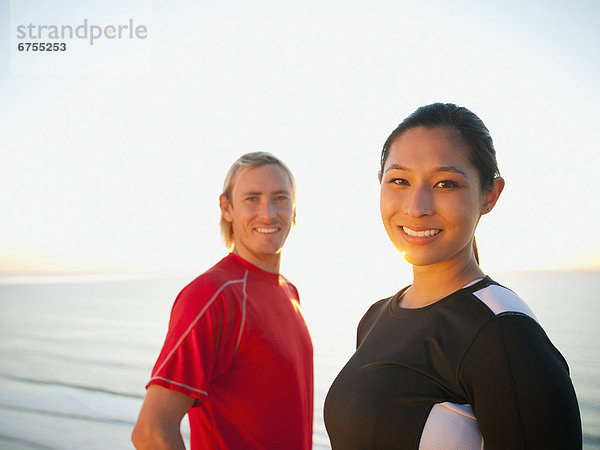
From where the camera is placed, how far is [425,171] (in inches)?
65.3

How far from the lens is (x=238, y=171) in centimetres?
302

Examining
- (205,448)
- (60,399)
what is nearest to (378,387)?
(205,448)

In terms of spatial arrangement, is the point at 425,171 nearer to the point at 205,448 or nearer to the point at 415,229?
A: the point at 415,229

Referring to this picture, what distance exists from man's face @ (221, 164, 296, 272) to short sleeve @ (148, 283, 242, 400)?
544 millimetres

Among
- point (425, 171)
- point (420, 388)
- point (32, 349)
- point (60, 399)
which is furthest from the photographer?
point (32, 349)

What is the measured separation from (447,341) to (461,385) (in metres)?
0.14

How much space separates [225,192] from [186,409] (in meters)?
1.49

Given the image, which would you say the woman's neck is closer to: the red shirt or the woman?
the woman

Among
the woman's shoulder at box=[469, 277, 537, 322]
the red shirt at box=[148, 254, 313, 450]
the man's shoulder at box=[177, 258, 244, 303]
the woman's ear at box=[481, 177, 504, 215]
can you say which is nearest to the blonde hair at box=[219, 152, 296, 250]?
the man's shoulder at box=[177, 258, 244, 303]

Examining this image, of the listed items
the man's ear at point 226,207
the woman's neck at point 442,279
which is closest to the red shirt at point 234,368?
the man's ear at point 226,207

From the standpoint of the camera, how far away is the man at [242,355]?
83.1 inches

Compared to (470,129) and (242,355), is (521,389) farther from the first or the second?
(242,355)

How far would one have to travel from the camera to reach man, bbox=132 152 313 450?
211 cm

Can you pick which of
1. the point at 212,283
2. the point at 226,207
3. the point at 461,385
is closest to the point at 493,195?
the point at 461,385
